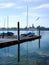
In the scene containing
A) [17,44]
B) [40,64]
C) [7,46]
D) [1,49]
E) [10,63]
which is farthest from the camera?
[17,44]

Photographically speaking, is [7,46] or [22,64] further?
[7,46]

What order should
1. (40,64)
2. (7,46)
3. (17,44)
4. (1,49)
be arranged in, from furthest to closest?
(17,44) → (7,46) → (1,49) → (40,64)

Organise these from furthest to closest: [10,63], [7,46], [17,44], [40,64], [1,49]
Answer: [17,44] < [7,46] < [1,49] < [10,63] < [40,64]

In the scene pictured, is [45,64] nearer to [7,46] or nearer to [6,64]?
[6,64]

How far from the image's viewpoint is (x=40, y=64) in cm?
2000

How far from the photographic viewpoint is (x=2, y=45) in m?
34.1

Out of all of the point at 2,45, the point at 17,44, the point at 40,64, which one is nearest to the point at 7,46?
the point at 2,45

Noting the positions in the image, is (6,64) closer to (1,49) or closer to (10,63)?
(10,63)

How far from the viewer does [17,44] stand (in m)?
41.1

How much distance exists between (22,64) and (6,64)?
1686mm

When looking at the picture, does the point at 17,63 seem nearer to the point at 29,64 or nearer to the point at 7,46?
the point at 29,64

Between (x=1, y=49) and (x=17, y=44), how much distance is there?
28.8 ft

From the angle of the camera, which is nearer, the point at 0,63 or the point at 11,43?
the point at 0,63

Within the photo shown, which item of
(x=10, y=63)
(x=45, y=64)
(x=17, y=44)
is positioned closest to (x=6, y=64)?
(x=10, y=63)
